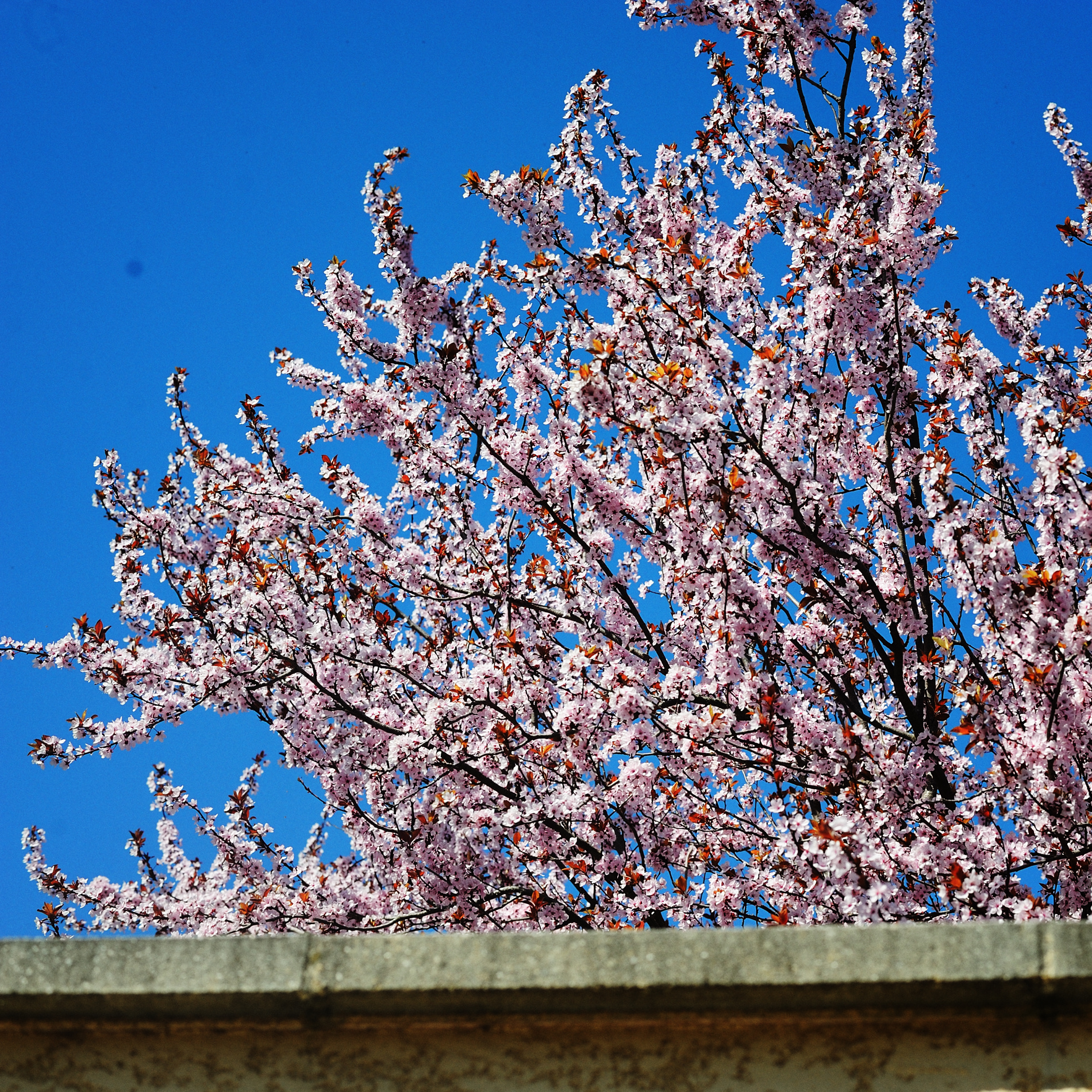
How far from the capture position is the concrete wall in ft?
9.16

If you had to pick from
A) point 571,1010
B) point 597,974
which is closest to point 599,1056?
point 571,1010

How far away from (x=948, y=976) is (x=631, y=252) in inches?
277

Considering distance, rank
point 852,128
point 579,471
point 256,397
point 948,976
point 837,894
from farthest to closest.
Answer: point 256,397 → point 852,128 → point 579,471 → point 837,894 → point 948,976

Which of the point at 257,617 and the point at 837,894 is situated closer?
the point at 837,894

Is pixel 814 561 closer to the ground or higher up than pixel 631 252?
closer to the ground

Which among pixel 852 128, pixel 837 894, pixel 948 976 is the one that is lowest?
pixel 948 976

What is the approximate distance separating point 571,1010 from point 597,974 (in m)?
0.15

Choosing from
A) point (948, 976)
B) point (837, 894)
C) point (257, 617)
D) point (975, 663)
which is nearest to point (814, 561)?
point (975, 663)

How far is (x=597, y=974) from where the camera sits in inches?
110

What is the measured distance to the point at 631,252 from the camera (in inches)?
347

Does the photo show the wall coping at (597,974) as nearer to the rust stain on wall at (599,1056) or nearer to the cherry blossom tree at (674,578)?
the rust stain on wall at (599,1056)

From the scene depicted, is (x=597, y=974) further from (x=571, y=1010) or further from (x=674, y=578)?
(x=674, y=578)

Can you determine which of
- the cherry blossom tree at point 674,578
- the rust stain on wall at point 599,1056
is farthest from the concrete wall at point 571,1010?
the cherry blossom tree at point 674,578

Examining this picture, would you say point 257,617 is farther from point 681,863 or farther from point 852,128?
point 852,128
